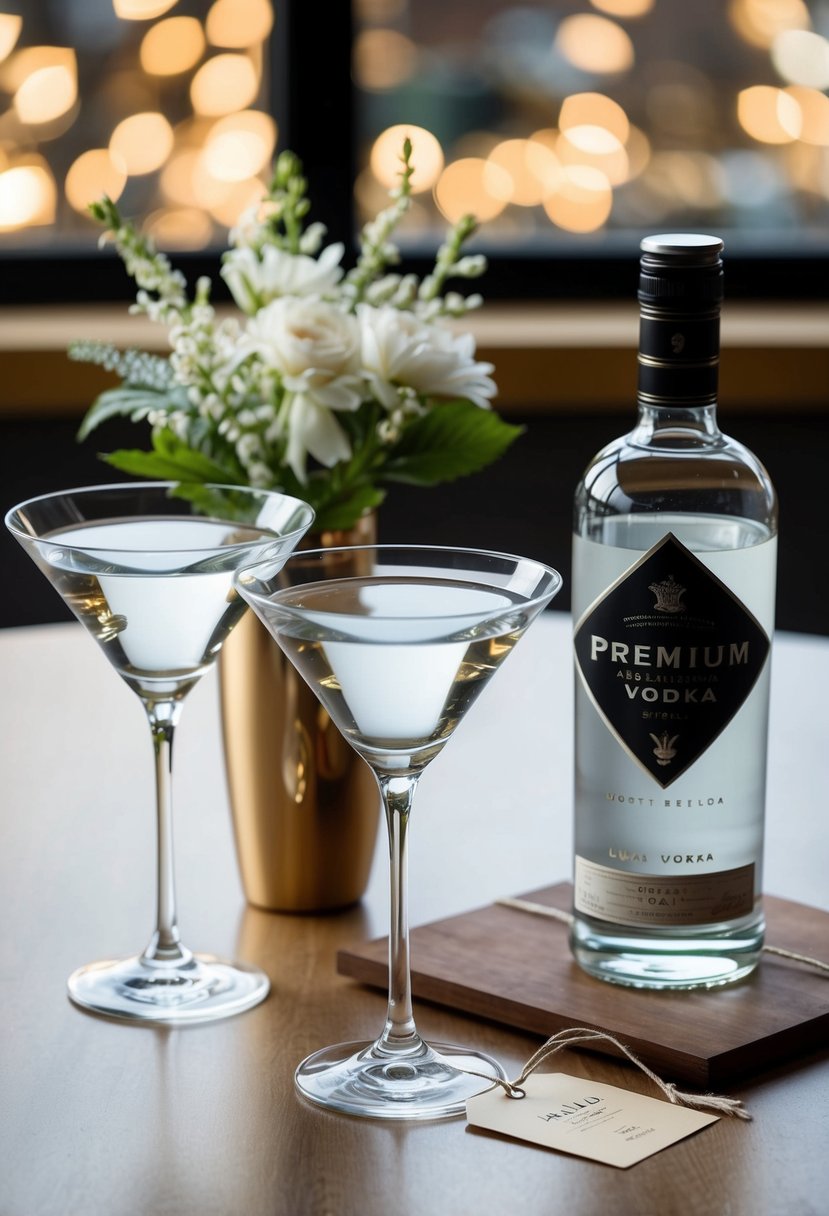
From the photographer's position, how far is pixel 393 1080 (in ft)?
2.22

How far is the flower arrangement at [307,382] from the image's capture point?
83 centimetres

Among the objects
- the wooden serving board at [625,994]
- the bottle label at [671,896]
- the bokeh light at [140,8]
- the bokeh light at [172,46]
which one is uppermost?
the bokeh light at [140,8]

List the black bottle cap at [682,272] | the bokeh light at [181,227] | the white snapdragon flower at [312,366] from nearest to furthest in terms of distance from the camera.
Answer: the black bottle cap at [682,272], the white snapdragon flower at [312,366], the bokeh light at [181,227]

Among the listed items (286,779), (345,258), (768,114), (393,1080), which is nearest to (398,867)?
(393,1080)

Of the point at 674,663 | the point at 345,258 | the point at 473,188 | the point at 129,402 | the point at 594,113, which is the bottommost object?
the point at 674,663

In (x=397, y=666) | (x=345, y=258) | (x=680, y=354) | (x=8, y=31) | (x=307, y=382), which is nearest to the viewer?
(x=397, y=666)

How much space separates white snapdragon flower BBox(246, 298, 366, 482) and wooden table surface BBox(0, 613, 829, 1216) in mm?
242

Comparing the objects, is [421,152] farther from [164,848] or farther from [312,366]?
[164,848]

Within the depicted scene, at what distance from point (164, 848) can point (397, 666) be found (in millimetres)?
227

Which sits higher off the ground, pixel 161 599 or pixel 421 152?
pixel 421 152

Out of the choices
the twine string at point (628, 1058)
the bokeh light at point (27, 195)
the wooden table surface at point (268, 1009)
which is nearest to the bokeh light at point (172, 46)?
the bokeh light at point (27, 195)

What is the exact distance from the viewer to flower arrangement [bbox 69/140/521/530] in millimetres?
829

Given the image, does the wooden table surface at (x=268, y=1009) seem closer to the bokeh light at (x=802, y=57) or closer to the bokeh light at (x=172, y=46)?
the bokeh light at (x=172, y=46)

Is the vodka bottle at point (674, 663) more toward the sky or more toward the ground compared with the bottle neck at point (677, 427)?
more toward the ground
